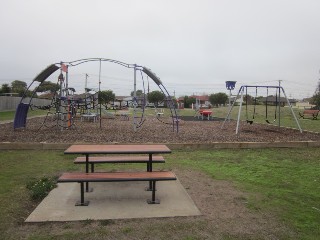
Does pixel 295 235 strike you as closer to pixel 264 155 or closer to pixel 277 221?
pixel 277 221

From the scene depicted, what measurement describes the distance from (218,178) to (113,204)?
2524 mm

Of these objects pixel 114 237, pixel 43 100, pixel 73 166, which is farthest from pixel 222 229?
pixel 43 100

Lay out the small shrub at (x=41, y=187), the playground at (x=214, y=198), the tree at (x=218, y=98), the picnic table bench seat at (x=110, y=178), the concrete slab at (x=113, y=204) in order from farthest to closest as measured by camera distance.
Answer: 1. the tree at (x=218, y=98)
2. the small shrub at (x=41, y=187)
3. the picnic table bench seat at (x=110, y=178)
4. the concrete slab at (x=113, y=204)
5. the playground at (x=214, y=198)

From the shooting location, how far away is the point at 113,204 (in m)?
5.07

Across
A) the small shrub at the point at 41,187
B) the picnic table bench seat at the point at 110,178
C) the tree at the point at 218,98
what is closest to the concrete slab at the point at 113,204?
the small shrub at the point at 41,187

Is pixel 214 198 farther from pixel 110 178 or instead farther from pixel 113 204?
pixel 110 178

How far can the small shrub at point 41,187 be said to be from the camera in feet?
17.6

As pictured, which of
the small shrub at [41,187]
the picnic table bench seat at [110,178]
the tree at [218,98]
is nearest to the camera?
the picnic table bench seat at [110,178]

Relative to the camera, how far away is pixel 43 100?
5809 cm

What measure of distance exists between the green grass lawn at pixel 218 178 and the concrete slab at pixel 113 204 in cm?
23

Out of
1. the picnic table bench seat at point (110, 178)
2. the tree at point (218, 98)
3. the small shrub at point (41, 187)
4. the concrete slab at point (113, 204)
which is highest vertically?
the tree at point (218, 98)

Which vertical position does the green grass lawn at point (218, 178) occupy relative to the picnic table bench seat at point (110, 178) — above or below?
below

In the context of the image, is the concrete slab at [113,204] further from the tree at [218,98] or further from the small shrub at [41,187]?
the tree at [218,98]

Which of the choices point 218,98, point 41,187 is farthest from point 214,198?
point 218,98
